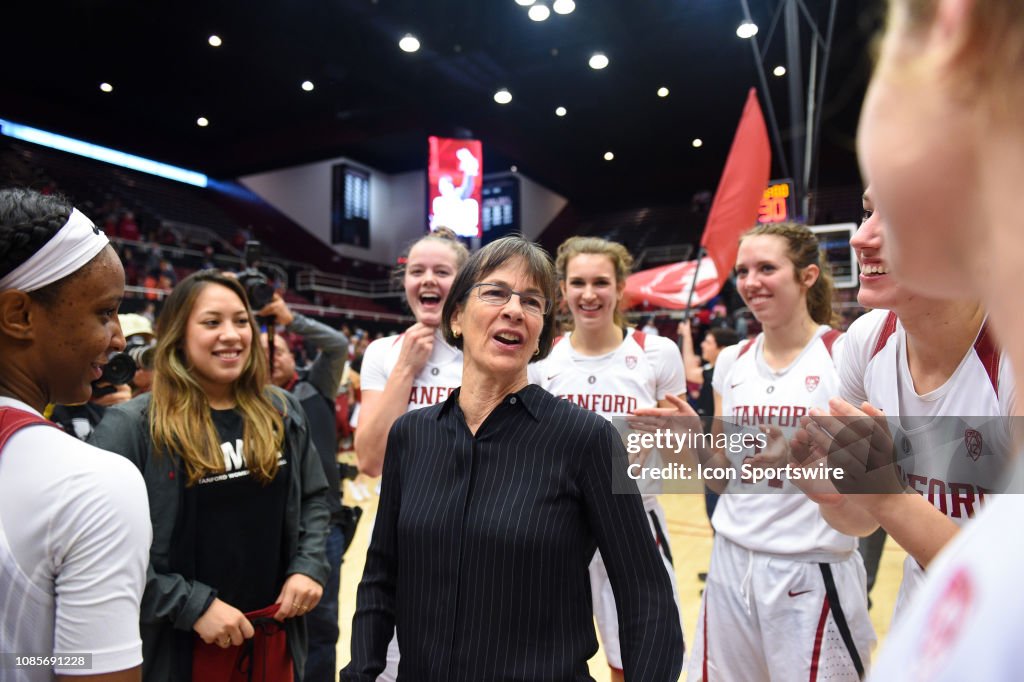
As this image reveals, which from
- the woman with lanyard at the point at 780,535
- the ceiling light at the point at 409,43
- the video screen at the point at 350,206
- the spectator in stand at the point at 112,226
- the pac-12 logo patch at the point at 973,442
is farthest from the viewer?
the video screen at the point at 350,206

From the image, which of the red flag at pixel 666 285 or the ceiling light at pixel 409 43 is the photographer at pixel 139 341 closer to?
the red flag at pixel 666 285

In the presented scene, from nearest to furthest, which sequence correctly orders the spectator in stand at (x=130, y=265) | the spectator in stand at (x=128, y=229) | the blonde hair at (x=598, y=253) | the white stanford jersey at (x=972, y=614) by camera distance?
the white stanford jersey at (x=972, y=614)
the blonde hair at (x=598, y=253)
the spectator in stand at (x=130, y=265)
the spectator in stand at (x=128, y=229)

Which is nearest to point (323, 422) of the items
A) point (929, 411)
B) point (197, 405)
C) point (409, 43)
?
→ point (197, 405)

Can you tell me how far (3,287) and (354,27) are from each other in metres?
11.1

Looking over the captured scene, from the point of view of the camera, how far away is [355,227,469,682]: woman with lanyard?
227 cm

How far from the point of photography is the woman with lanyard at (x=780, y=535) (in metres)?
2.05

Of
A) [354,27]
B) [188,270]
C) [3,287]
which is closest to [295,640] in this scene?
[3,287]

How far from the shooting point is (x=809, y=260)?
2467 mm

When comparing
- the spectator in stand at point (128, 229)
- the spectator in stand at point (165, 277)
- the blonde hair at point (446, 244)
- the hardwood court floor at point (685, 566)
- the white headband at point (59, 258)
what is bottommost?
the hardwood court floor at point (685, 566)

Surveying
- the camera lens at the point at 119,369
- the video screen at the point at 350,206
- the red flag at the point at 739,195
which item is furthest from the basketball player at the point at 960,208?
the video screen at the point at 350,206

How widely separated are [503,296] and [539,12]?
9.10 m

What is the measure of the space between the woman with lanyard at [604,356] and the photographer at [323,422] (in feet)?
3.50

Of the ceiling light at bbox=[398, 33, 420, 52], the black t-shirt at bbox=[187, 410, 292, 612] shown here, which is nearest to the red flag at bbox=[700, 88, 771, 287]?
the black t-shirt at bbox=[187, 410, 292, 612]

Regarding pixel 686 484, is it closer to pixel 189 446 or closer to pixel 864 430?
pixel 864 430
